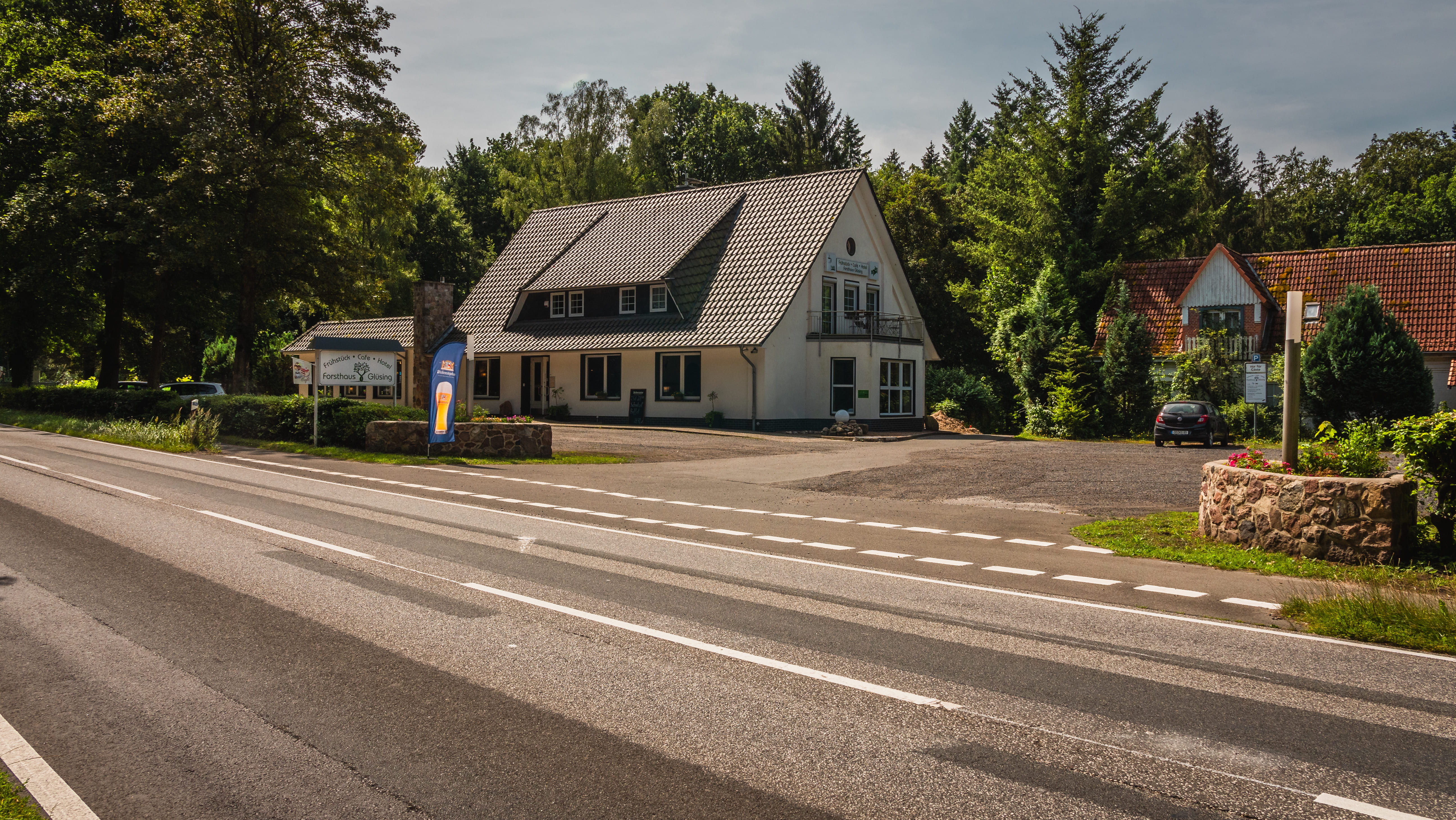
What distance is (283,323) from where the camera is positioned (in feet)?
198

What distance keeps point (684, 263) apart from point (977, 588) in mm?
30082

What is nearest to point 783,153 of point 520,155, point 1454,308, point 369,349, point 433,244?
point 520,155

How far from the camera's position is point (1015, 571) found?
32.3 feet

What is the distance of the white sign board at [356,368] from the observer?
957 inches

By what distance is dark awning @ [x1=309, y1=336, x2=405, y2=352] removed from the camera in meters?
24.3

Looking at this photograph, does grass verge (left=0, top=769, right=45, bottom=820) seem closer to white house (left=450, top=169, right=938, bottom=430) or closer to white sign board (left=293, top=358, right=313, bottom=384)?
white sign board (left=293, top=358, right=313, bottom=384)

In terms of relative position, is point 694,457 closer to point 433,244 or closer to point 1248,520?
point 1248,520

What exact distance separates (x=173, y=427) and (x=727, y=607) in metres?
24.8

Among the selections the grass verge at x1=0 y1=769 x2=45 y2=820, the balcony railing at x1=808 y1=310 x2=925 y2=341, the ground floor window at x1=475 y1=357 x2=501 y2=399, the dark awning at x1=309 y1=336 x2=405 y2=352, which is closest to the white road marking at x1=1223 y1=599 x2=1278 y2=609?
the grass verge at x1=0 y1=769 x2=45 y2=820

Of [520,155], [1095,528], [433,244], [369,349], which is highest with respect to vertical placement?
[520,155]

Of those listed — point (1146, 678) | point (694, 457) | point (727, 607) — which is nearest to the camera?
point (1146, 678)

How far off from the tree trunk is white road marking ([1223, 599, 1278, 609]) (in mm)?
40099

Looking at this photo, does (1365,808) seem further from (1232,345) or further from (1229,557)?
(1232,345)

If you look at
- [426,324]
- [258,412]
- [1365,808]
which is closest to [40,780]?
[1365,808]
